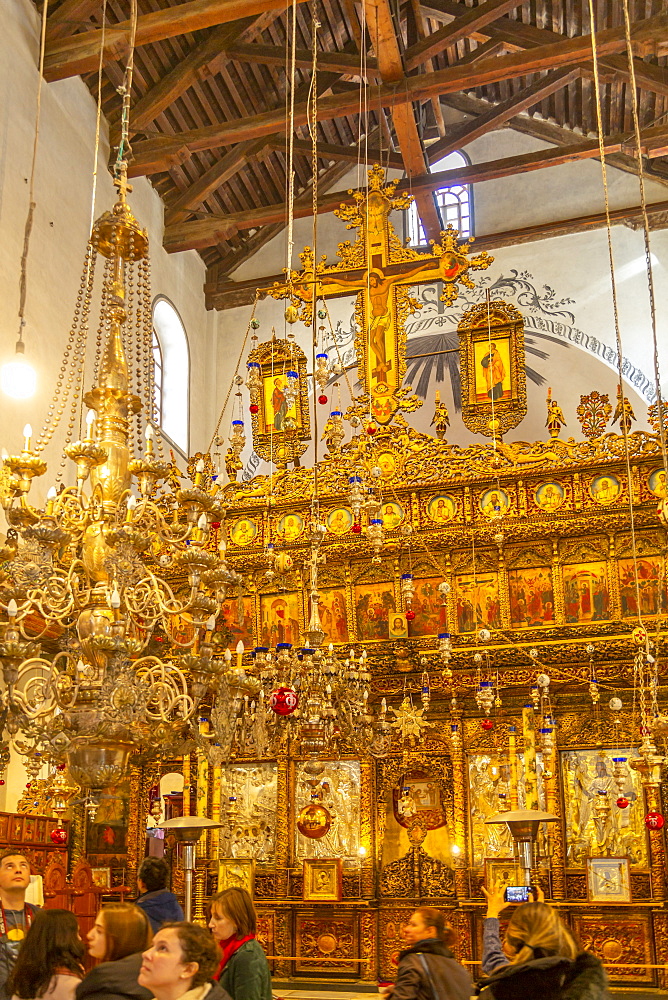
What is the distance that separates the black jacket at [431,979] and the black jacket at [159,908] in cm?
134

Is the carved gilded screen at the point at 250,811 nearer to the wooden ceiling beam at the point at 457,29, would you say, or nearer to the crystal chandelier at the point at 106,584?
the crystal chandelier at the point at 106,584

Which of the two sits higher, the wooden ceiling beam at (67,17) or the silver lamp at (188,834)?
the wooden ceiling beam at (67,17)

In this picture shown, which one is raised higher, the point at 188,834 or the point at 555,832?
the point at 188,834

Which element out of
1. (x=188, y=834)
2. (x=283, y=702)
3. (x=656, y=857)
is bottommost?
(x=656, y=857)

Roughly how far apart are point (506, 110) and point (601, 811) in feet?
30.2

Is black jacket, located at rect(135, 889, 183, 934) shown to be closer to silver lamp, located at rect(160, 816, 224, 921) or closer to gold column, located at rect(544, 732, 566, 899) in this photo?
silver lamp, located at rect(160, 816, 224, 921)

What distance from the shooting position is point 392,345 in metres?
11.3

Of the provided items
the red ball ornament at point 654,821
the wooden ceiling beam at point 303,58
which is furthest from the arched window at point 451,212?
the red ball ornament at point 654,821

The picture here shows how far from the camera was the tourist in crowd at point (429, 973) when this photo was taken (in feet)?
10.9

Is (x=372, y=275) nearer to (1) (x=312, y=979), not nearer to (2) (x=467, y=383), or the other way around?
(2) (x=467, y=383)

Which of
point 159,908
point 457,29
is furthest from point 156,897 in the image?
point 457,29

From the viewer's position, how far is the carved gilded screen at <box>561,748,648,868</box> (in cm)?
1011

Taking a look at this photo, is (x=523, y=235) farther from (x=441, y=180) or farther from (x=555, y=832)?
(x=555, y=832)

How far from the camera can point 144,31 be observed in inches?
446
